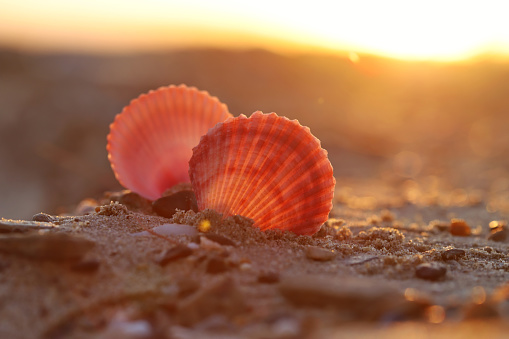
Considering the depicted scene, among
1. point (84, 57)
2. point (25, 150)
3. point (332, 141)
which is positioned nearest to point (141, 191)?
point (332, 141)

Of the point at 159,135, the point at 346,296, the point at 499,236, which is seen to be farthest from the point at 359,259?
the point at 159,135

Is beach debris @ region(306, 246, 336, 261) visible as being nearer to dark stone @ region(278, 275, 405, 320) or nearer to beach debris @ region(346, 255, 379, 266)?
beach debris @ region(346, 255, 379, 266)

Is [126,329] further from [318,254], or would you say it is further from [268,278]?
[318,254]

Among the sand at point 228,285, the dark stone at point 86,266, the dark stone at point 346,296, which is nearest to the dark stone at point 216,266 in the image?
the sand at point 228,285

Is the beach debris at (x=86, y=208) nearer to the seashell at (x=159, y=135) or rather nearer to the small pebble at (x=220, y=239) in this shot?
the seashell at (x=159, y=135)

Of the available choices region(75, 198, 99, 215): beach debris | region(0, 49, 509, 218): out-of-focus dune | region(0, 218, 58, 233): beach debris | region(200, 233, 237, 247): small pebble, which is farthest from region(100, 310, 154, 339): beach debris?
region(0, 49, 509, 218): out-of-focus dune

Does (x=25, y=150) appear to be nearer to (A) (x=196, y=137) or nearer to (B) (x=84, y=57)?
(A) (x=196, y=137)

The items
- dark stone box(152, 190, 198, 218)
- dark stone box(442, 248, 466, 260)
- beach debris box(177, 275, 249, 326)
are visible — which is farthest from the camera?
dark stone box(152, 190, 198, 218)
